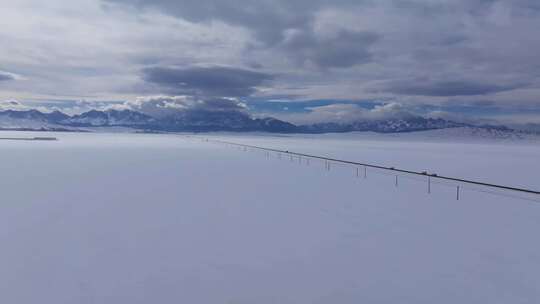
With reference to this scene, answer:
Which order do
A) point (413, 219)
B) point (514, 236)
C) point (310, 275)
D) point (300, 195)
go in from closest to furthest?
point (310, 275) < point (514, 236) < point (413, 219) < point (300, 195)

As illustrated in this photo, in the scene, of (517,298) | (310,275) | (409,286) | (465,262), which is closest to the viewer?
(517,298)

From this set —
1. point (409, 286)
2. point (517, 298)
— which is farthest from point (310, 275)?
point (517, 298)

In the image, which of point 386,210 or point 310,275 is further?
point 386,210

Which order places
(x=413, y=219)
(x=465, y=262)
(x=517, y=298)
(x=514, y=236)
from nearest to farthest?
(x=517, y=298)
(x=465, y=262)
(x=514, y=236)
(x=413, y=219)

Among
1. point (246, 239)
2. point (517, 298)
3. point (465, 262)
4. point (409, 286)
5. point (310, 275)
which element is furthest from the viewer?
point (246, 239)

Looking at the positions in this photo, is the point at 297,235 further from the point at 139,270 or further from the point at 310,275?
the point at 139,270

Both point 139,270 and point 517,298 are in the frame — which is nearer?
point 517,298

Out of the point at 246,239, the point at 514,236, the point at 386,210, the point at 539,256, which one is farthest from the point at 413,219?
the point at 246,239

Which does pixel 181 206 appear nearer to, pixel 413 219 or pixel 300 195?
pixel 300 195

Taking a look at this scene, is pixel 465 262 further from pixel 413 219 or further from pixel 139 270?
pixel 139 270
